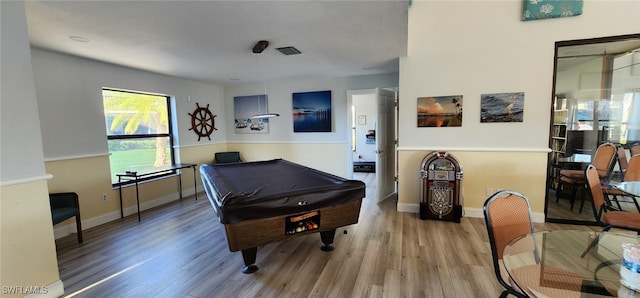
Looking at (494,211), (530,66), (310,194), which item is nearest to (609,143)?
(530,66)

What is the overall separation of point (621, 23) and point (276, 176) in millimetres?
4633

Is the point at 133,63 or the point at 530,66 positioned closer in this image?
the point at 530,66

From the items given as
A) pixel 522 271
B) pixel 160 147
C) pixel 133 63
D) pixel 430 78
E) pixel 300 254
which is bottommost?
pixel 300 254

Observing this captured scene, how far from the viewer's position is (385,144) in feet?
16.2

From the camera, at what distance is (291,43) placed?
3266 mm

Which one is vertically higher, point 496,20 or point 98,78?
point 496,20

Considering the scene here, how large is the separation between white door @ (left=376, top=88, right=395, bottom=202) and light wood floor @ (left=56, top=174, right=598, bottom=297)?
3.75 feet

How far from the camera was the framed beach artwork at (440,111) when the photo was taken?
3912 millimetres

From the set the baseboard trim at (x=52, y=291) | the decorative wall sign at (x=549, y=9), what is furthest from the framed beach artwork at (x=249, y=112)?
the decorative wall sign at (x=549, y=9)

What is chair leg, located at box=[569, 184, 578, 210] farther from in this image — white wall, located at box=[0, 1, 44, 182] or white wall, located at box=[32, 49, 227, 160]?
white wall, located at box=[32, 49, 227, 160]

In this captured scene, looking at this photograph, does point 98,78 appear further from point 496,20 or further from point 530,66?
point 530,66

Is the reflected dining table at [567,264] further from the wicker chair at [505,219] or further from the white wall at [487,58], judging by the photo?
the white wall at [487,58]

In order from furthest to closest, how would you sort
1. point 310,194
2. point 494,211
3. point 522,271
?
point 310,194, point 494,211, point 522,271

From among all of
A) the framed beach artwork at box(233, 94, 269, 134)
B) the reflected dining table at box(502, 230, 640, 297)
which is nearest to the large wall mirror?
the reflected dining table at box(502, 230, 640, 297)
